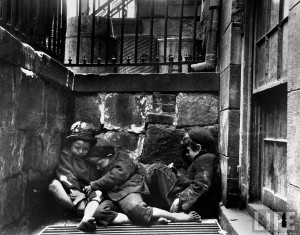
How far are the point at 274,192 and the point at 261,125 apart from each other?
657mm

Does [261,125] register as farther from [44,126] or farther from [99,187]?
[44,126]

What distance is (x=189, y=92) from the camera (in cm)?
439

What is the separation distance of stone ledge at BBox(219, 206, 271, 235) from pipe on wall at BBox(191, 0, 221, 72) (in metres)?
1.79

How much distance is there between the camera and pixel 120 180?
3816 millimetres

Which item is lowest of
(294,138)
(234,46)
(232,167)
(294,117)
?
(232,167)

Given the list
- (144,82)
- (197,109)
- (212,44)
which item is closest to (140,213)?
(197,109)

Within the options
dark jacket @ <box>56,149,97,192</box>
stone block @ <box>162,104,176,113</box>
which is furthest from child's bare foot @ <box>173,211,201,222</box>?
stone block @ <box>162,104,176,113</box>

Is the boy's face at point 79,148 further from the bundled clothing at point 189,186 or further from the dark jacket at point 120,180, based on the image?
the bundled clothing at point 189,186

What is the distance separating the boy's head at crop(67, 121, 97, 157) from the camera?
3.94m

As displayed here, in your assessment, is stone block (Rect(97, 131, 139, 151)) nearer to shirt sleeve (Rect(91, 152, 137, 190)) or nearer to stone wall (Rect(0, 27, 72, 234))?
shirt sleeve (Rect(91, 152, 137, 190))

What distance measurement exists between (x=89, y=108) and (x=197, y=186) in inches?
67.5

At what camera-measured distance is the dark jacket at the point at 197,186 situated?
12.0 feet

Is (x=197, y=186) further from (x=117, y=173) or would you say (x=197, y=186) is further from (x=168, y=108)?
(x=168, y=108)

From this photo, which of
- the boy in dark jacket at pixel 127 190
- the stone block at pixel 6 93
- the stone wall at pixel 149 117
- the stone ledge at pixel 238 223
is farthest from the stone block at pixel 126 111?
the stone block at pixel 6 93
